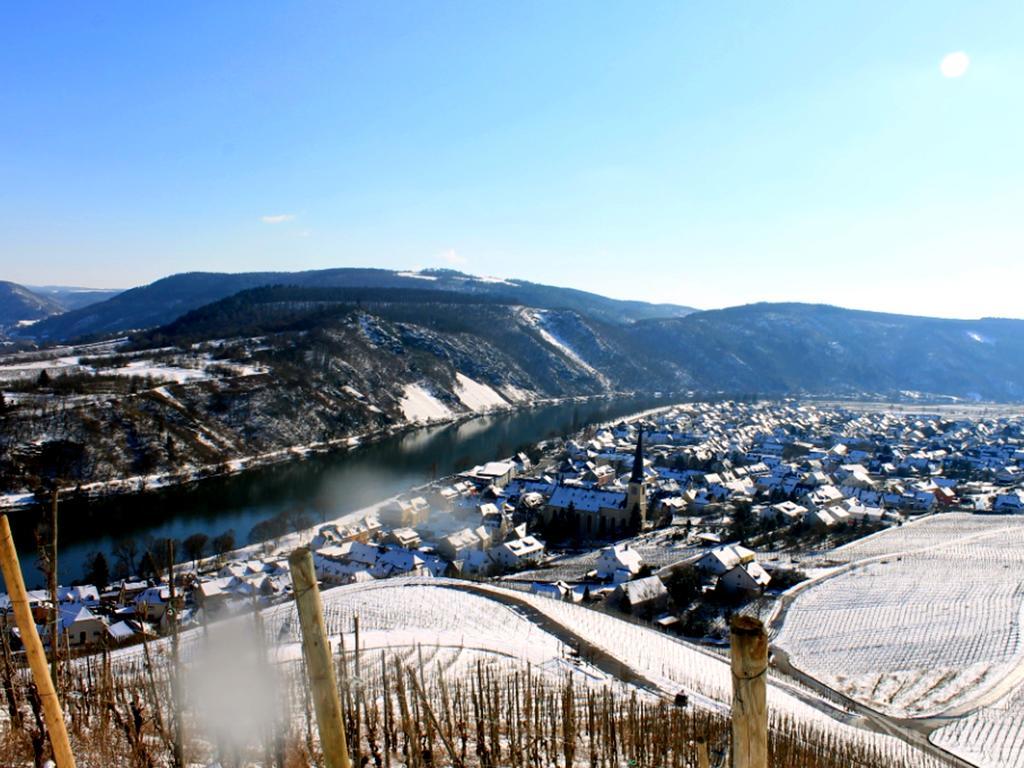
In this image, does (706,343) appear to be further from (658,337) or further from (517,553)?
Answer: (517,553)

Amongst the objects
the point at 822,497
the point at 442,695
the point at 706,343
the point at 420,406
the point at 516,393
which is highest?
the point at 706,343

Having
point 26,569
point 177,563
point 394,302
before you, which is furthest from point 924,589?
point 394,302

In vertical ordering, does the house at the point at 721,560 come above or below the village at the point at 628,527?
above

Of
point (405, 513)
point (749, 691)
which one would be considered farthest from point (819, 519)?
point (749, 691)

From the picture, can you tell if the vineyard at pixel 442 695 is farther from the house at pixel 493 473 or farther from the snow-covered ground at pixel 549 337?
the snow-covered ground at pixel 549 337

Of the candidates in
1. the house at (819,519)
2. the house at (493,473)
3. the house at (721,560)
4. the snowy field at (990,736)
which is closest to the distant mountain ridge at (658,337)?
the house at (493,473)

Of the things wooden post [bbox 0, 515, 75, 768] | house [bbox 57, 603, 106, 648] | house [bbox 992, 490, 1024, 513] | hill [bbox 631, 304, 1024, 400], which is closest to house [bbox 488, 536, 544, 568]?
house [bbox 57, 603, 106, 648]

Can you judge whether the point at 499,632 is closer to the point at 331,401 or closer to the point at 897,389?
the point at 331,401
